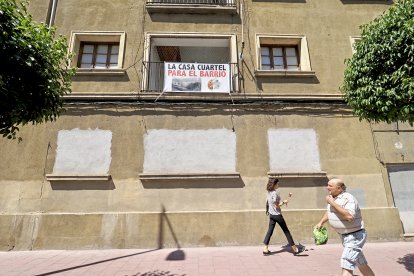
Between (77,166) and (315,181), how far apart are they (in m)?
6.59

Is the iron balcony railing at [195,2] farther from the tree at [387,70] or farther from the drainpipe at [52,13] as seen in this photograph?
the tree at [387,70]

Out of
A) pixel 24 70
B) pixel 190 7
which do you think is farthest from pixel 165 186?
pixel 190 7

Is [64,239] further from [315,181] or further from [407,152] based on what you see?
[407,152]

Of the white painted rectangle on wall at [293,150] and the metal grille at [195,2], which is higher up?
the metal grille at [195,2]

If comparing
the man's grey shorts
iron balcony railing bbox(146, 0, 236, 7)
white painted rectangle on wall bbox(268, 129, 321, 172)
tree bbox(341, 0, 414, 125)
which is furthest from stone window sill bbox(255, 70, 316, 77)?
the man's grey shorts

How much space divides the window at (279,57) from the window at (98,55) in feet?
16.0

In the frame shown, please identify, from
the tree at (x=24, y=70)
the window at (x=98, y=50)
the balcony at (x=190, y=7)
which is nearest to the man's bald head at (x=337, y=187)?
the tree at (x=24, y=70)

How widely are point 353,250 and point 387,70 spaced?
129 inches

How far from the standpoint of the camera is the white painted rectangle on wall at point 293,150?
8383mm

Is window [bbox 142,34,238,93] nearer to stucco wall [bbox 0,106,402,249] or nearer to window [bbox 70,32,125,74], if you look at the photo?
stucco wall [bbox 0,106,402,249]

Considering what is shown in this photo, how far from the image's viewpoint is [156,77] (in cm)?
952

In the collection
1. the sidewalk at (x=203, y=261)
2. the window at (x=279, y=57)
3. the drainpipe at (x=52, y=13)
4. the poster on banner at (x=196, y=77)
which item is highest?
the drainpipe at (x=52, y=13)

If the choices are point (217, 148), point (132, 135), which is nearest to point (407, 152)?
point (217, 148)

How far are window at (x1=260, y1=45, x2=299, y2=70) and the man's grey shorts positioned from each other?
694 cm
